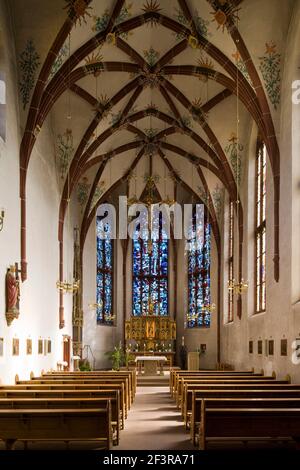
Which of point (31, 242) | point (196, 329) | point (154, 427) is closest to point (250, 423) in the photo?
point (154, 427)

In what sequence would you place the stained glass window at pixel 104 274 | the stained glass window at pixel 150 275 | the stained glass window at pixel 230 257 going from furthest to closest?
the stained glass window at pixel 150 275 → the stained glass window at pixel 104 274 → the stained glass window at pixel 230 257

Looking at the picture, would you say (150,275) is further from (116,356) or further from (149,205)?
(149,205)

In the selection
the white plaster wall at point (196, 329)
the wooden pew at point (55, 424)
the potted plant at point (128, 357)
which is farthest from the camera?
the white plaster wall at point (196, 329)

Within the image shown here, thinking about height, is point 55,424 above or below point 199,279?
below

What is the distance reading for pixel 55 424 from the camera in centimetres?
1095

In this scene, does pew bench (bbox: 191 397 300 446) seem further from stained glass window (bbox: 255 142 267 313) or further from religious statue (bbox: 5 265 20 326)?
stained glass window (bbox: 255 142 267 313)

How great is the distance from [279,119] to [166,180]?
16.9 m

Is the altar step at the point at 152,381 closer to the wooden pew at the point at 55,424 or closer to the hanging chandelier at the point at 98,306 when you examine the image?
the hanging chandelier at the point at 98,306

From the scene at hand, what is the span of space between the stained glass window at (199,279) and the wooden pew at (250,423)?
26.0 metres

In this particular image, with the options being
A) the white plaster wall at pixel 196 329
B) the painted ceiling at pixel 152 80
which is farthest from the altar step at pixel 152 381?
the painted ceiling at pixel 152 80

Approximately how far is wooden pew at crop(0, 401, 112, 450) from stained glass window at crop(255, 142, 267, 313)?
15.3 meters

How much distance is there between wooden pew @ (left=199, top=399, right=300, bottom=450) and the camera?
10.9 meters

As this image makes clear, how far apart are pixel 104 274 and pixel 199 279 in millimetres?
5784

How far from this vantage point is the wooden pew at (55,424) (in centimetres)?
1091
